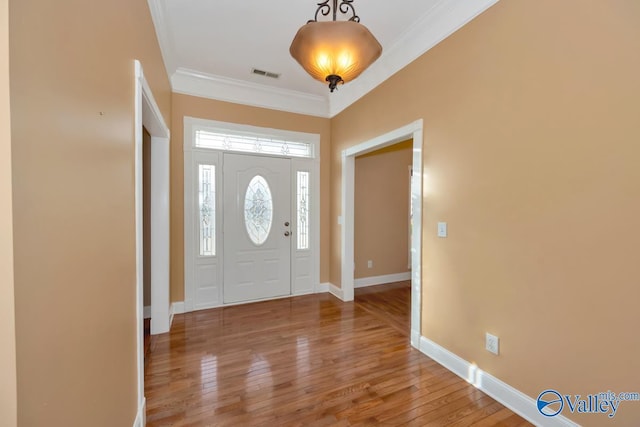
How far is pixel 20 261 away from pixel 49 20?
27.5 inches

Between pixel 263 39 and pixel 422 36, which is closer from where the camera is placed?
pixel 422 36

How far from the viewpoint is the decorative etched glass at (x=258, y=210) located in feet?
12.2

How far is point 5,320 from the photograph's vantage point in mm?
612

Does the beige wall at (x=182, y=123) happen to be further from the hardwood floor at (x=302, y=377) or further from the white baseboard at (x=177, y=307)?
the hardwood floor at (x=302, y=377)

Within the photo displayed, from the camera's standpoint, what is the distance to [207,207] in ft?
11.5

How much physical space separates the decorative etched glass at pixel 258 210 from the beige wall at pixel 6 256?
10.2 feet

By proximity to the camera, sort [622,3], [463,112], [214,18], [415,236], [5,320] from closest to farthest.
→ [5,320] < [622,3] < [463,112] < [214,18] < [415,236]

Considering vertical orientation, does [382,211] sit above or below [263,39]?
below

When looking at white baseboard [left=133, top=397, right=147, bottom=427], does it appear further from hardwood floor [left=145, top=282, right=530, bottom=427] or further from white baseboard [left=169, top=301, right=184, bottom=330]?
white baseboard [left=169, top=301, right=184, bottom=330]

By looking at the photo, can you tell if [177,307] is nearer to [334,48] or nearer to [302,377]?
[302,377]

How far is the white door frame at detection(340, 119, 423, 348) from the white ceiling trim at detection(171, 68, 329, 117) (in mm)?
922

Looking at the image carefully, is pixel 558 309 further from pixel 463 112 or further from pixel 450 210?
pixel 463 112

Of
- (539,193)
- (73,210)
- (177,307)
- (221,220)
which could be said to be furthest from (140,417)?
(539,193)

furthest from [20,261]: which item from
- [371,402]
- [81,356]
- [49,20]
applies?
[371,402]
